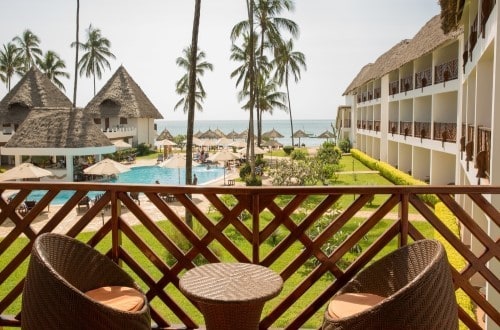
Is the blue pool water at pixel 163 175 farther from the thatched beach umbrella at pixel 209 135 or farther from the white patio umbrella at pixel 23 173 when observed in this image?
the thatched beach umbrella at pixel 209 135

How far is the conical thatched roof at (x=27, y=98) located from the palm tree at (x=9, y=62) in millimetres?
11414

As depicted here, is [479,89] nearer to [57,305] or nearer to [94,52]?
[57,305]

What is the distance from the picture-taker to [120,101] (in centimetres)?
4972

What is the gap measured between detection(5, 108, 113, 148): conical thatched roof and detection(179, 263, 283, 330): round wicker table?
27.8 m

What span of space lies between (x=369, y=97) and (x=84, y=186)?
37.0m

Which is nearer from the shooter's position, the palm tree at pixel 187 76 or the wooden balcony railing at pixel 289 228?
the wooden balcony railing at pixel 289 228

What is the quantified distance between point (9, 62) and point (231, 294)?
189ft

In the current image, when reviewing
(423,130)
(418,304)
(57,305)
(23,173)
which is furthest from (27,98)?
(418,304)

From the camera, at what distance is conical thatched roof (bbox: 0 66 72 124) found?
136 feet

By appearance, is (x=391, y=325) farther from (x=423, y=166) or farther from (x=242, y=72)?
(x=242, y=72)

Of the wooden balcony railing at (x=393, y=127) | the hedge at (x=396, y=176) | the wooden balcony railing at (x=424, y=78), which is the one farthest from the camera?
the wooden balcony railing at (x=393, y=127)

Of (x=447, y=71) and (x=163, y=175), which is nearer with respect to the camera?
(x=447, y=71)

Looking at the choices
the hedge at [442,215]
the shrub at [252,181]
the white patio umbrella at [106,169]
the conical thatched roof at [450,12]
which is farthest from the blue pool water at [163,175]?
the conical thatched roof at [450,12]

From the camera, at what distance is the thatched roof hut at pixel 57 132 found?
29406 millimetres
